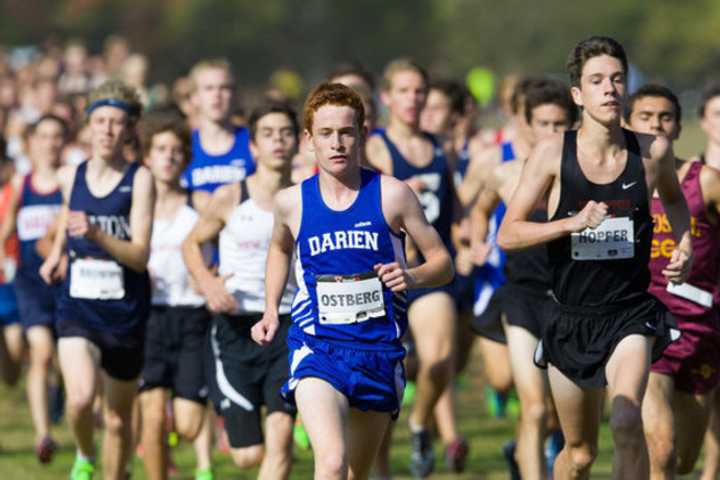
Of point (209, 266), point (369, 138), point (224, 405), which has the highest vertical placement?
point (369, 138)

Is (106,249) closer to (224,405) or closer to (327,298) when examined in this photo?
(224,405)

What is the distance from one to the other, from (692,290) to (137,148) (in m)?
3.54

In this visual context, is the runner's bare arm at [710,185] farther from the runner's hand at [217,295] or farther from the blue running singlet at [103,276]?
the blue running singlet at [103,276]

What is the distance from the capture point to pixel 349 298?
24.1ft

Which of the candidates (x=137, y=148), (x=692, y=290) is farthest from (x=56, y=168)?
(x=692, y=290)

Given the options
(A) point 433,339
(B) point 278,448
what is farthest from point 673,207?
(A) point 433,339

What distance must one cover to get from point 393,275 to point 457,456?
4299 mm

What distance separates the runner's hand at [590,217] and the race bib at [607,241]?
0.38m

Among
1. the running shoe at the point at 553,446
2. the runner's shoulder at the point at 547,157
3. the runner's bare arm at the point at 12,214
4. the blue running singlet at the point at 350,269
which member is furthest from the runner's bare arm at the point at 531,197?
the runner's bare arm at the point at 12,214

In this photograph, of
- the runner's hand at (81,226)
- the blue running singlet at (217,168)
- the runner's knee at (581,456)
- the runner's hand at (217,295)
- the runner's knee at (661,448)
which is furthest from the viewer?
the blue running singlet at (217,168)

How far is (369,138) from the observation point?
1116 cm

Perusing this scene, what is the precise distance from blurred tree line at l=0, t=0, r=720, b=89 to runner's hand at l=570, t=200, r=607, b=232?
209ft

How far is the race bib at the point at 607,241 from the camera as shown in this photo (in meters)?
7.66

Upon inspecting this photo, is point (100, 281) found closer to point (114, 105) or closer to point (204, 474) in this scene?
point (114, 105)
